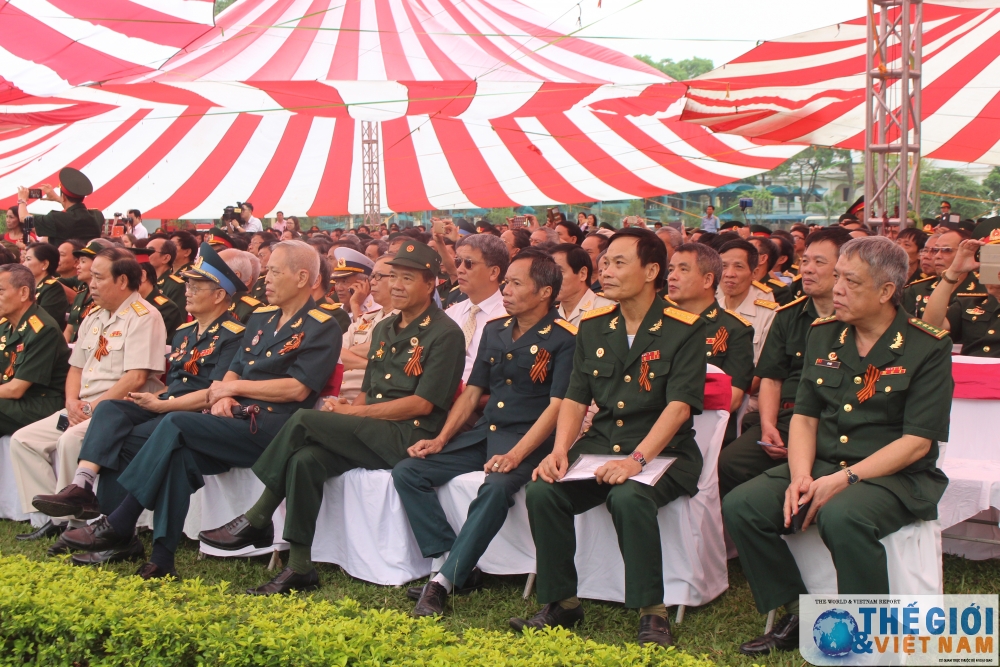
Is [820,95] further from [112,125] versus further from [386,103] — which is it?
[112,125]

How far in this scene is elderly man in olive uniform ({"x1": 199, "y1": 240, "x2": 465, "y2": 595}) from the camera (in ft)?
12.6

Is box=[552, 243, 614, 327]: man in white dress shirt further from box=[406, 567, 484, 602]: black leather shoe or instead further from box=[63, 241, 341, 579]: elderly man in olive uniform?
box=[406, 567, 484, 602]: black leather shoe

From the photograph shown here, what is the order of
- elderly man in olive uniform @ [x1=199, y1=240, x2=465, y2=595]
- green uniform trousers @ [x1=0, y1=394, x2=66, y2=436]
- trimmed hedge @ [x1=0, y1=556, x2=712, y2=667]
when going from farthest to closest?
green uniform trousers @ [x1=0, y1=394, x2=66, y2=436], elderly man in olive uniform @ [x1=199, y1=240, x2=465, y2=595], trimmed hedge @ [x1=0, y1=556, x2=712, y2=667]

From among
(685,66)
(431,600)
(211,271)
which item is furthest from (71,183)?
(685,66)

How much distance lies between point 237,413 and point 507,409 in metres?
1.21

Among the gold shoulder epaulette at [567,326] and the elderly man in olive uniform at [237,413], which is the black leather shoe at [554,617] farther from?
the elderly man in olive uniform at [237,413]

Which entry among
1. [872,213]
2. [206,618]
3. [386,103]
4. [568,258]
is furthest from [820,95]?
[206,618]

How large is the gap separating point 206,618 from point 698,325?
191 cm

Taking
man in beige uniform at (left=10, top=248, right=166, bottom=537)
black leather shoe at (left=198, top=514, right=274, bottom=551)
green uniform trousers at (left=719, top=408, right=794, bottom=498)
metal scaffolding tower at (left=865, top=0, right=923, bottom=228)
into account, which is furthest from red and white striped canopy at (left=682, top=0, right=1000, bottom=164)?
black leather shoe at (left=198, top=514, right=274, bottom=551)

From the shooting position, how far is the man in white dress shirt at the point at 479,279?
458 cm

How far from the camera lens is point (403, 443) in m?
4.00

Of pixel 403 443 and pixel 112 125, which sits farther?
pixel 112 125

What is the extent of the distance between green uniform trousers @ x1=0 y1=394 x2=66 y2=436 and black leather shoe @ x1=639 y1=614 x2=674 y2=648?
3.47 meters

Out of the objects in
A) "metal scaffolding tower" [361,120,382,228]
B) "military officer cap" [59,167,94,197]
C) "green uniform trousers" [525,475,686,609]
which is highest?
"metal scaffolding tower" [361,120,382,228]
